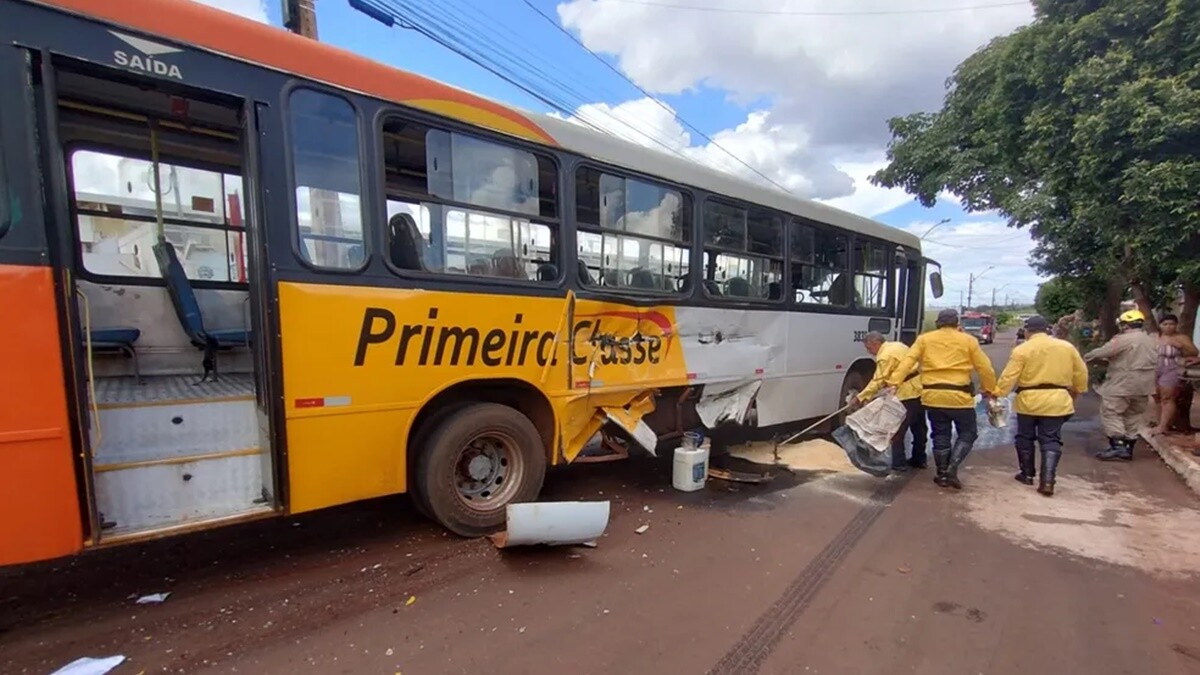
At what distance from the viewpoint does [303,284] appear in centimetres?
327

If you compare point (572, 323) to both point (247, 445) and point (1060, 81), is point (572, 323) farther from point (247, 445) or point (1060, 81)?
point (1060, 81)

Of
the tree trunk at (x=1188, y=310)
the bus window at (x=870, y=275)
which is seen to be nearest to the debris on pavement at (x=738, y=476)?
the bus window at (x=870, y=275)

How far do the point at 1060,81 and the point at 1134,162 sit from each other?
2332mm

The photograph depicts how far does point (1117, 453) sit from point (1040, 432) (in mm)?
2423

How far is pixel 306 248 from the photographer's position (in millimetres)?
3320

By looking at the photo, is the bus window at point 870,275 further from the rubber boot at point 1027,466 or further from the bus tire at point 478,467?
the bus tire at point 478,467

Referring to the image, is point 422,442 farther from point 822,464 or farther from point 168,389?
point 822,464

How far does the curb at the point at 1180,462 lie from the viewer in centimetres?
575

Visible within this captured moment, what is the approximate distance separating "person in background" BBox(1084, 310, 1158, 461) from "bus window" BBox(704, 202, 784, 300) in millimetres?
4054

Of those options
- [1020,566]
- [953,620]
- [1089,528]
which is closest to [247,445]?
[953,620]

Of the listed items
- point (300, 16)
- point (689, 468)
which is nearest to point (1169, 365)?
point (689, 468)

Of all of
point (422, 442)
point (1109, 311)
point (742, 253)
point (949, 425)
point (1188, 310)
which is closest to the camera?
point (422, 442)

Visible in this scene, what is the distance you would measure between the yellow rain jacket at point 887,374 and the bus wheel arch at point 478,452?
334 cm

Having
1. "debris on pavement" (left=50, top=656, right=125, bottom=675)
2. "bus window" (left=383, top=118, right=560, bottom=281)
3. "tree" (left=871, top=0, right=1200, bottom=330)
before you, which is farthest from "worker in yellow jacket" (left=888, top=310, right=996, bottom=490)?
"debris on pavement" (left=50, top=656, right=125, bottom=675)
